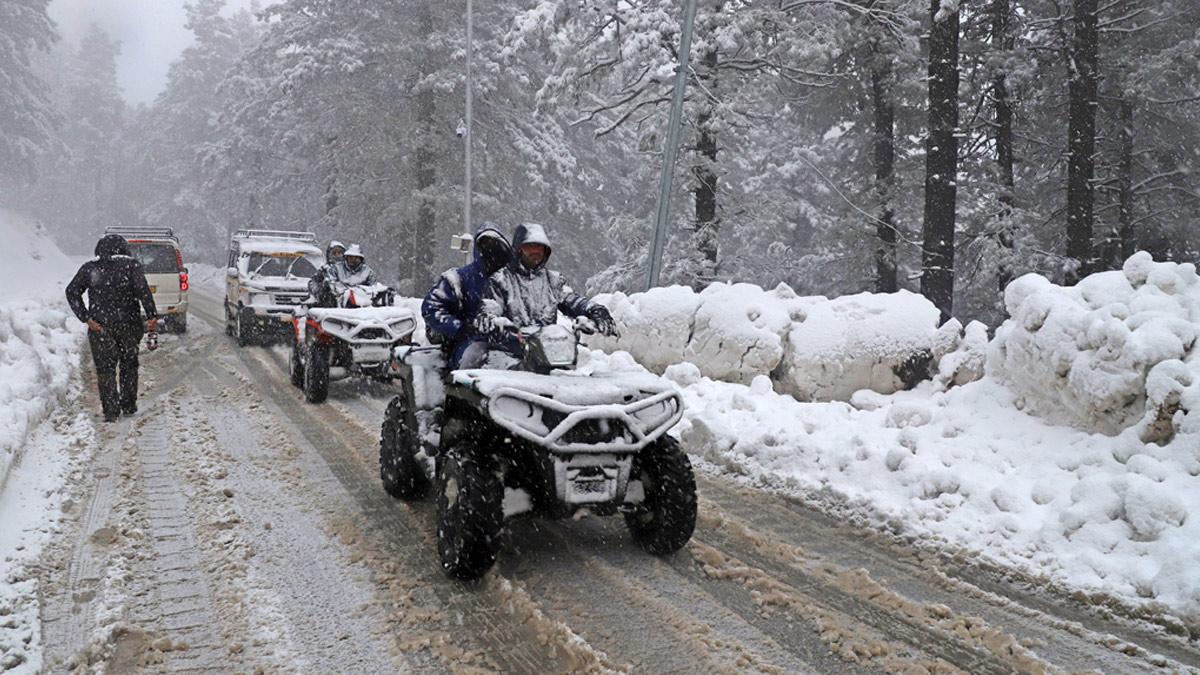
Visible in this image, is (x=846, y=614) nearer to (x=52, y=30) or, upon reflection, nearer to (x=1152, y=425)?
(x=1152, y=425)

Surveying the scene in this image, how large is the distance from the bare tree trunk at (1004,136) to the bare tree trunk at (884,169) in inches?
92.2

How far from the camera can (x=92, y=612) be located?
396 centimetres

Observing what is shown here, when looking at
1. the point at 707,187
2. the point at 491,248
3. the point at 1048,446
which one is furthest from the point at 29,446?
the point at 707,187

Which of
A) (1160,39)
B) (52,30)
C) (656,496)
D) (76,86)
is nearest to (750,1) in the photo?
(1160,39)

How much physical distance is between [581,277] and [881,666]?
28.5 meters

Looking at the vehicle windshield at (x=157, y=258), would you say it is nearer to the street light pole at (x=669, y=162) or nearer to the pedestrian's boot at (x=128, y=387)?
the pedestrian's boot at (x=128, y=387)

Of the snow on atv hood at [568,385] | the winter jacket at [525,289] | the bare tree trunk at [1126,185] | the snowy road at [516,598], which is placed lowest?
the snowy road at [516,598]

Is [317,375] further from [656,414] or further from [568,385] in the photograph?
[656,414]

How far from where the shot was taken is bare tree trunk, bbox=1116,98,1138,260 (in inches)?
705

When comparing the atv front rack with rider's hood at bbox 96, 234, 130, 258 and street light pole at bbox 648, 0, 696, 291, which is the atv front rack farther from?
street light pole at bbox 648, 0, 696, 291

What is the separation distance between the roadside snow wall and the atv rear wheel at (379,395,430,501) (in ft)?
17.2

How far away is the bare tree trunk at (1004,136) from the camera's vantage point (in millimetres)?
16469

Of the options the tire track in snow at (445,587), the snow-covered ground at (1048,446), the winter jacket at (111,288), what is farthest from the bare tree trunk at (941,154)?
the winter jacket at (111,288)

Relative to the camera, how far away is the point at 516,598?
420 centimetres
